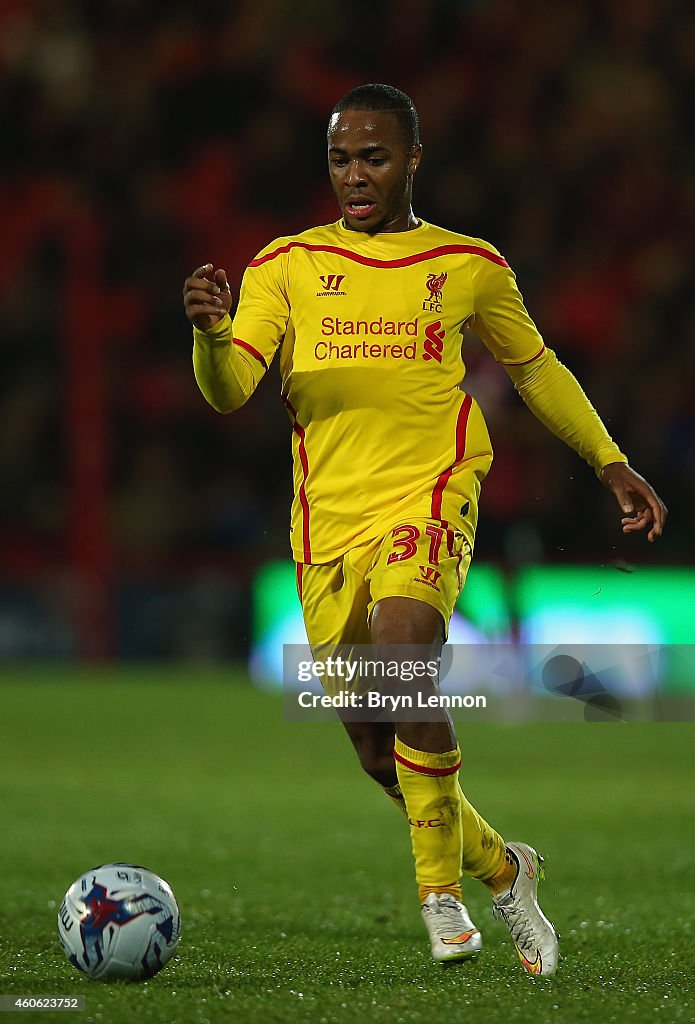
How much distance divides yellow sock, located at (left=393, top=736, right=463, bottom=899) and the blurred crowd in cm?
867

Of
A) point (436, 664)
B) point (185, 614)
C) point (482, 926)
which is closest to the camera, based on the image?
point (436, 664)

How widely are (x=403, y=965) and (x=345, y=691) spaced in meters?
0.61

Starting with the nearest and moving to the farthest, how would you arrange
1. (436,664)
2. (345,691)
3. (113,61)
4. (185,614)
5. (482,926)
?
(436,664)
(345,691)
(482,926)
(185,614)
(113,61)

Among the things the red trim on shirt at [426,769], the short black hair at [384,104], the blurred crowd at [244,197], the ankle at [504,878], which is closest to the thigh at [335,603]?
the red trim on shirt at [426,769]

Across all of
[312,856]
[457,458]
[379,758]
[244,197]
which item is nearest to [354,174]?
[457,458]

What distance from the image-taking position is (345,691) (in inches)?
147

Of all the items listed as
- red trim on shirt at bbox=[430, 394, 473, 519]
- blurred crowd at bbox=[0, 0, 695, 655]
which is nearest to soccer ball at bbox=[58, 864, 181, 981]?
red trim on shirt at bbox=[430, 394, 473, 519]

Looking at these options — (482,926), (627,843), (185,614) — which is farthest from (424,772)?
(185,614)

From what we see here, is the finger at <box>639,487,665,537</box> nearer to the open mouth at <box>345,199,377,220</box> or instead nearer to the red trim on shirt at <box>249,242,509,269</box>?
the red trim on shirt at <box>249,242,509,269</box>

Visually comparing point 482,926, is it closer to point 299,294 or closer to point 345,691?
point 345,691

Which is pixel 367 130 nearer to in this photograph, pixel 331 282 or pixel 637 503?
pixel 331 282

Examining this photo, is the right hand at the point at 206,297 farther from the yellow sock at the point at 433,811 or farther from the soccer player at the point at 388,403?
the yellow sock at the point at 433,811

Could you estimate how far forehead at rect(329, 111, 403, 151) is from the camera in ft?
12.3

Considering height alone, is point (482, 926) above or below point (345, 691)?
below
